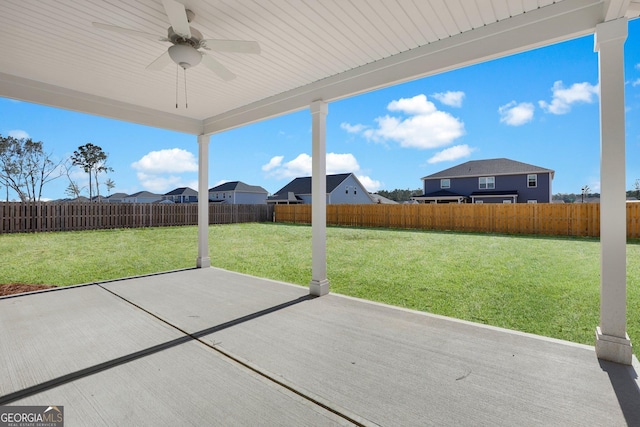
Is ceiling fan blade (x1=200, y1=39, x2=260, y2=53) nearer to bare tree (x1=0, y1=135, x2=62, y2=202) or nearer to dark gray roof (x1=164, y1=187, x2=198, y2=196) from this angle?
bare tree (x1=0, y1=135, x2=62, y2=202)

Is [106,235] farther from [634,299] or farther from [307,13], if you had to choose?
[634,299]

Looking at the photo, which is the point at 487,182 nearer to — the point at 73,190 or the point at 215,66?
the point at 215,66

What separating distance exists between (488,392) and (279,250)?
6.67m

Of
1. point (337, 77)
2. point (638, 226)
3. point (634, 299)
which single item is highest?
point (337, 77)

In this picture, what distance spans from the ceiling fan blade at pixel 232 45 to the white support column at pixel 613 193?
8.33 feet

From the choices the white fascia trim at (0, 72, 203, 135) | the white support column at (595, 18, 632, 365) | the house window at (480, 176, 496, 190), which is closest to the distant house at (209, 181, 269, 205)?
the house window at (480, 176, 496, 190)

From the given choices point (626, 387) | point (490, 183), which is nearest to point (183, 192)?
point (490, 183)

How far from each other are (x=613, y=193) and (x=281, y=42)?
2.94 meters

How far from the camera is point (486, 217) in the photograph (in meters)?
12.3

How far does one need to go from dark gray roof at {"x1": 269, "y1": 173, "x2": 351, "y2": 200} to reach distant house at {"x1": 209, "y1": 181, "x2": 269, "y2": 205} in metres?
2.80

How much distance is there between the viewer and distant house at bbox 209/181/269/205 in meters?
29.9

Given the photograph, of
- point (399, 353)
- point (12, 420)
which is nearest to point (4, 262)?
point (12, 420)

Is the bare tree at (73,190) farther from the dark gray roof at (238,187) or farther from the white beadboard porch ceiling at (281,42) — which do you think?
the white beadboard porch ceiling at (281,42)

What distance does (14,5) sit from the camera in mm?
2354
